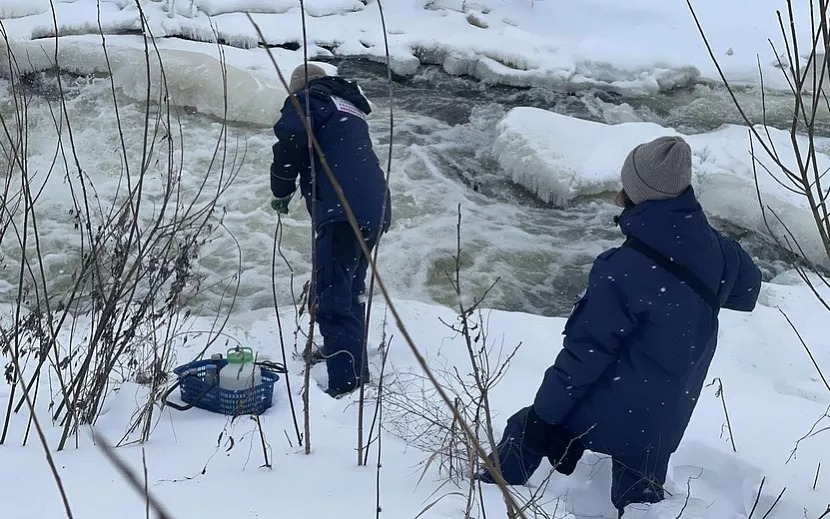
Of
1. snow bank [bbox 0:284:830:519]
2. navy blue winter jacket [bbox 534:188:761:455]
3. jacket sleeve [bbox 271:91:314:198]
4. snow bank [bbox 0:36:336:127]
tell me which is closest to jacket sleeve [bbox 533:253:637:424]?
navy blue winter jacket [bbox 534:188:761:455]

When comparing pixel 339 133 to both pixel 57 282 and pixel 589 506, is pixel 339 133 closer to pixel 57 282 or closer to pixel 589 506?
pixel 589 506

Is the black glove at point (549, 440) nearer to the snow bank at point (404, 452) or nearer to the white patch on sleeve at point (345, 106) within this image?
the snow bank at point (404, 452)

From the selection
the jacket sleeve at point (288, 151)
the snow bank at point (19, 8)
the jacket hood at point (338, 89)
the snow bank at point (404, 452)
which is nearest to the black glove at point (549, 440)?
the snow bank at point (404, 452)

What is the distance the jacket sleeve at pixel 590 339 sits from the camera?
267 centimetres

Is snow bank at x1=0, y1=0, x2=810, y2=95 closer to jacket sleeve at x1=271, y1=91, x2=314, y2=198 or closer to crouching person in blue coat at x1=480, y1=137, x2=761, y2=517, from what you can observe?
jacket sleeve at x1=271, y1=91, x2=314, y2=198

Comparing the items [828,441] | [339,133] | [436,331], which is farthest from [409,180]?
[828,441]

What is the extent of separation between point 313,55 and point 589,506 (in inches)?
352

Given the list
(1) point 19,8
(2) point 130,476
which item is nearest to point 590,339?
(2) point 130,476

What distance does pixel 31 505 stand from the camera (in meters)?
2.19

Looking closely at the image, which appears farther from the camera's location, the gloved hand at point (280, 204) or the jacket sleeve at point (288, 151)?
the gloved hand at point (280, 204)

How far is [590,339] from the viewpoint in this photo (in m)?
2.72

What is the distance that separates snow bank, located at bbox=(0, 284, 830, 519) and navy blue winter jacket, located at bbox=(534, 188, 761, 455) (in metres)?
0.30

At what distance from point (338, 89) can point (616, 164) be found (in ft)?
13.8

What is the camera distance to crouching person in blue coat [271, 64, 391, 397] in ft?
12.8
